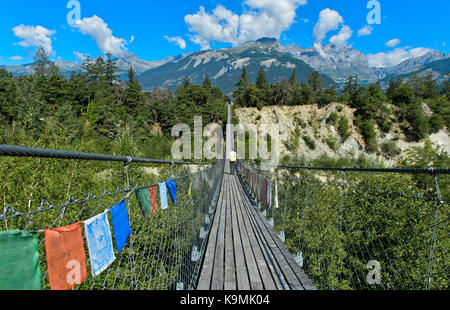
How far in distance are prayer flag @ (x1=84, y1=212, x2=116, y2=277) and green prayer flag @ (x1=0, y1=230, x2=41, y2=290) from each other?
0.54ft

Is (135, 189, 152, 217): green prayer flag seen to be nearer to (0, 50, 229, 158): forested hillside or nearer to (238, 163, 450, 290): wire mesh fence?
(238, 163, 450, 290): wire mesh fence

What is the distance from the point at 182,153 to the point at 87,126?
1242cm

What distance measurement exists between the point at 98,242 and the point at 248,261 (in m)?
2.33

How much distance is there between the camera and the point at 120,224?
939 millimetres

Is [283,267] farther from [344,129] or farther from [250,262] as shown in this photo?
[344,129]

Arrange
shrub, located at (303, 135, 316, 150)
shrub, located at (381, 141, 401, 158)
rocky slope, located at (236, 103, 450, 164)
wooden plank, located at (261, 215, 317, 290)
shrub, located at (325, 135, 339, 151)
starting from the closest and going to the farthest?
wooden plank, located at (261, 215, 317, 290)
shrub, located at (381, 141, 401, 158)
rocky slope, located at (236, 103, 450, 164)
shrub, located at (325, 135, 339, 151)
shrub, located at (303, 135, 316, 150)

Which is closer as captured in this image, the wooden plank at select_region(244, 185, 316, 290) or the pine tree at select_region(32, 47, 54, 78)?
the wooden plank at select_region(244, 185, 316, 290)

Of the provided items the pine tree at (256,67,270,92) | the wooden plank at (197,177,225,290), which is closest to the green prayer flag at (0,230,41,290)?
the wooden plank at (197,177,225,290)

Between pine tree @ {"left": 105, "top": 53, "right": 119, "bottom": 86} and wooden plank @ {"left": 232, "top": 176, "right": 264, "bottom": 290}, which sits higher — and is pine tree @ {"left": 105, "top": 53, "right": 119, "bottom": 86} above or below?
above

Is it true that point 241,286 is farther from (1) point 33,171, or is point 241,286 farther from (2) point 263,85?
(2) point 263,85

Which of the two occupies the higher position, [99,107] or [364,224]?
[99,107]

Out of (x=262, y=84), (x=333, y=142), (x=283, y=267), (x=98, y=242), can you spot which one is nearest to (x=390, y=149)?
(x=333, y=142)

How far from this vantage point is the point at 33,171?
9891 mm

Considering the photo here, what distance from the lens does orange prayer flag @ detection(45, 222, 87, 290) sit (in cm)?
60
